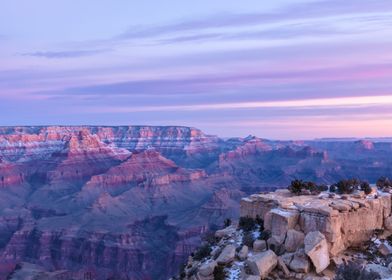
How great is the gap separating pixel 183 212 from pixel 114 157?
60373 millimetres

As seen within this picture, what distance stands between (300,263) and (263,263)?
1.51m

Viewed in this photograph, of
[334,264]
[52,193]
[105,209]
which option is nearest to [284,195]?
[334,264]

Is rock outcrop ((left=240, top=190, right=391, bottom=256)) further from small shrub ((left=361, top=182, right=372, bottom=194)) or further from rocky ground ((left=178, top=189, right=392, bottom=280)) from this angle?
small shrub ((left=361, top=182, right=372, bottom=194))

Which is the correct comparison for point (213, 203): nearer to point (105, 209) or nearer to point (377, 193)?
point (105, 209)

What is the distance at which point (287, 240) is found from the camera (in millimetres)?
27016

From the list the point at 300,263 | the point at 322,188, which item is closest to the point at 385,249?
the point at 300,263

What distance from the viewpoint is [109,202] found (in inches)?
5586

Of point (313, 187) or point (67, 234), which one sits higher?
point (313, 187)

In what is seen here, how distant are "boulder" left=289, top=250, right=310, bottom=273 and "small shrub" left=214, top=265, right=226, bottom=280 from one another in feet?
9.15

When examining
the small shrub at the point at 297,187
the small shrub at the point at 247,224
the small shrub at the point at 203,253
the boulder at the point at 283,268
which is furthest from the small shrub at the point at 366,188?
the boulder at the point at 283,268

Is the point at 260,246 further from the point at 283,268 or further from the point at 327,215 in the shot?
the point at 327,215

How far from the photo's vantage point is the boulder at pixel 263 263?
83.4 feet

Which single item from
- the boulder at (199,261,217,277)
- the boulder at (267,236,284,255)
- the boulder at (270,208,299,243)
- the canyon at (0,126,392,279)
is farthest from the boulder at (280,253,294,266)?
the canyon at (0,126,392,279)

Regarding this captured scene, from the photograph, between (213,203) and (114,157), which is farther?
(114,157)
